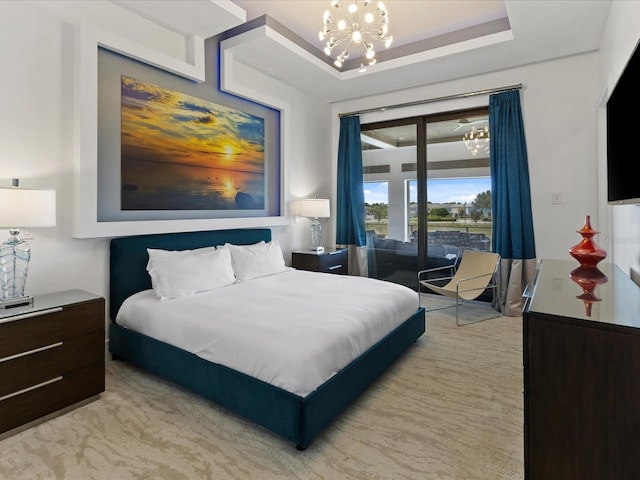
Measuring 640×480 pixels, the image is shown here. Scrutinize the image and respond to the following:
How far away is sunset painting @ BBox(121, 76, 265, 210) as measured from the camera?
3.23 m

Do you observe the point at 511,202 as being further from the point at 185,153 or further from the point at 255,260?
the point at 185,153

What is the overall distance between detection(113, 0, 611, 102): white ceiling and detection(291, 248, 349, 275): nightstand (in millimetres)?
2284

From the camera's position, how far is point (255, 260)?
12.4ft

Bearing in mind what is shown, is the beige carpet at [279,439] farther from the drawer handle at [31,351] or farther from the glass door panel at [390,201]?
the glass door panel at [390,201]

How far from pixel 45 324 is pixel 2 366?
0.27 metres

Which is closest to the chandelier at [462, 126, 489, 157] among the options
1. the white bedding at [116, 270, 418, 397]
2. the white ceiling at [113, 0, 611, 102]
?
the white ceiling at [113, 0, 611, 102]

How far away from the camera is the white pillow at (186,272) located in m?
2.95

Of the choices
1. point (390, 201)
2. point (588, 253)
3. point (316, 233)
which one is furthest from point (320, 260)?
point (588, 253)

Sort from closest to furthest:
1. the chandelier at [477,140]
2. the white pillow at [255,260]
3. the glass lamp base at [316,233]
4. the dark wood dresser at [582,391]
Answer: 1. the dark wood dresser at [582,391]
2. the white pillow at [255,260]
3. the chandelier at [477,140]
4. the glass lamp base at [316,233]

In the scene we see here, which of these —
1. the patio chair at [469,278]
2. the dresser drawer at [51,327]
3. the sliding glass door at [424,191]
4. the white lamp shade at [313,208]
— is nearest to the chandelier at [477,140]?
the sliding glass door at [424,191]

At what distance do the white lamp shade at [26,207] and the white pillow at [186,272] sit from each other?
0.86 meters

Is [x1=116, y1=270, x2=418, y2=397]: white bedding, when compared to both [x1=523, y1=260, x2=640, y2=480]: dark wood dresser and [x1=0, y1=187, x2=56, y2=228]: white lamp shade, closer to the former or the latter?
[x1=0, y1=187, x2=56, y2=228]: white lamp shade

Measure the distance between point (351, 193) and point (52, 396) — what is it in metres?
4.28

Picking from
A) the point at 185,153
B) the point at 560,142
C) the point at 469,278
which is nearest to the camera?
the point at 185,153
